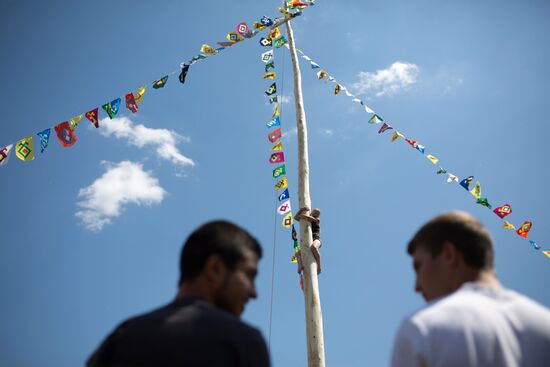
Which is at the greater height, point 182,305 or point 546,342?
point 182,305

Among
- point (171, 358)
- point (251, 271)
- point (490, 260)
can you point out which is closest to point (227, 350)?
point (171, 358)

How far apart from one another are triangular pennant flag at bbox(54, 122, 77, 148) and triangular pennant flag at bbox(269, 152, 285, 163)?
416 cm

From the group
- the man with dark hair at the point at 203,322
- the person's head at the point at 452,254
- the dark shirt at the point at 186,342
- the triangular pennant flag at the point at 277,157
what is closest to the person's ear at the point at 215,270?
the man with dark hair at the point at 203,322

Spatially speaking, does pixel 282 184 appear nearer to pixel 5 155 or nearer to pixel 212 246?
pixel 5 155

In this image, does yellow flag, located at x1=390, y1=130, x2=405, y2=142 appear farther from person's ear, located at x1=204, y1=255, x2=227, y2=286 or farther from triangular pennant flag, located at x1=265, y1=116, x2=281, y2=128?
person's ear, located at x1=204, y1=255, x2=227, y2=286

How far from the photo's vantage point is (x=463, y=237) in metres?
1.71

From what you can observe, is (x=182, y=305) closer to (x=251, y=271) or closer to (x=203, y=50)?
(x=251, y=271)

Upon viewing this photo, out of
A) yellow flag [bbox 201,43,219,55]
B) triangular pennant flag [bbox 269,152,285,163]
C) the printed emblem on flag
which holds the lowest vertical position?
the printed emblem on flag

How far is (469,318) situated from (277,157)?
743 centimetres

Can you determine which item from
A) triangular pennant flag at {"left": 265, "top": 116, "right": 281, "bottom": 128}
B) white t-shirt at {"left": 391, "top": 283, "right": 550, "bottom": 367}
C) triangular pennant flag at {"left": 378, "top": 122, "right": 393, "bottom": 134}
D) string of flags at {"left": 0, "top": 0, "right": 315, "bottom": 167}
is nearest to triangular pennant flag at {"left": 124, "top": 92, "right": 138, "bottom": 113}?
string of flags at {"left": 0, "top": 0, "right": 315, "bottom": 167}

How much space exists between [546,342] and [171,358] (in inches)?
57.6

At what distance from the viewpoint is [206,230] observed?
5.85 feet

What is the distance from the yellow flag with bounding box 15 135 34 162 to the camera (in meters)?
6.97

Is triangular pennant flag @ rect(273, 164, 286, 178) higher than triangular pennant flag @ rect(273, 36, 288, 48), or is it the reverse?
triangular pennant flag @ rect(273, 36, 288, 48)
